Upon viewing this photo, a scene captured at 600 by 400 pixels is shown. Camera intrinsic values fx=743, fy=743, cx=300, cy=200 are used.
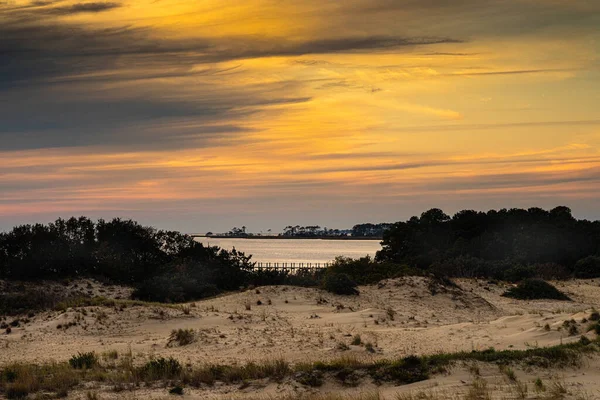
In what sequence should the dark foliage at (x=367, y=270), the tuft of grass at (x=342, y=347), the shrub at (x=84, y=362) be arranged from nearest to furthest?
the shrub at (x=84, y=362)
the tuft of grass at (x=342, y=347)
the dark foliage at (x=367, y=270)

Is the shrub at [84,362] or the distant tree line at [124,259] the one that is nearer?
the shrub at [84,362]

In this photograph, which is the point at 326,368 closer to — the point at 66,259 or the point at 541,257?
the point at 66,259

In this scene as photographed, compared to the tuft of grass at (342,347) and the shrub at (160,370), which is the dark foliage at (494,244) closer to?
the tuft of grass at (342,347)

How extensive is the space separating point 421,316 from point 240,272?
713 inches

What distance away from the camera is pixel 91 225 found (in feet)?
178

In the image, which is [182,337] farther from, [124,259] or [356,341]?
[124,259]

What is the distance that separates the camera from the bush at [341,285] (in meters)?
38.8

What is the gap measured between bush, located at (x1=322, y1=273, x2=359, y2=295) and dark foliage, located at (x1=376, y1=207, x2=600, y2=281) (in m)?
16.6

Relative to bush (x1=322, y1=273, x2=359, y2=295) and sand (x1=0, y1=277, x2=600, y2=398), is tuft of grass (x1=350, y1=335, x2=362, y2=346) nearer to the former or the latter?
sand (x1=0, y1=277, x2=600, y2=398)

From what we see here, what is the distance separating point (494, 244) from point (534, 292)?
1000 inches

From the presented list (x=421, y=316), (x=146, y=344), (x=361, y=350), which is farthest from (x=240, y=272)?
(x=361, y=350)

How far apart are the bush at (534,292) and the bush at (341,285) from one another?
10088mm

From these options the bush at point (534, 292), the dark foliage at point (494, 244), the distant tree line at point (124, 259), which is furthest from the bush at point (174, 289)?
the dark foliage at point (494, 244)

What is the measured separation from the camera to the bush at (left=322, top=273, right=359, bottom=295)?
127 feet
